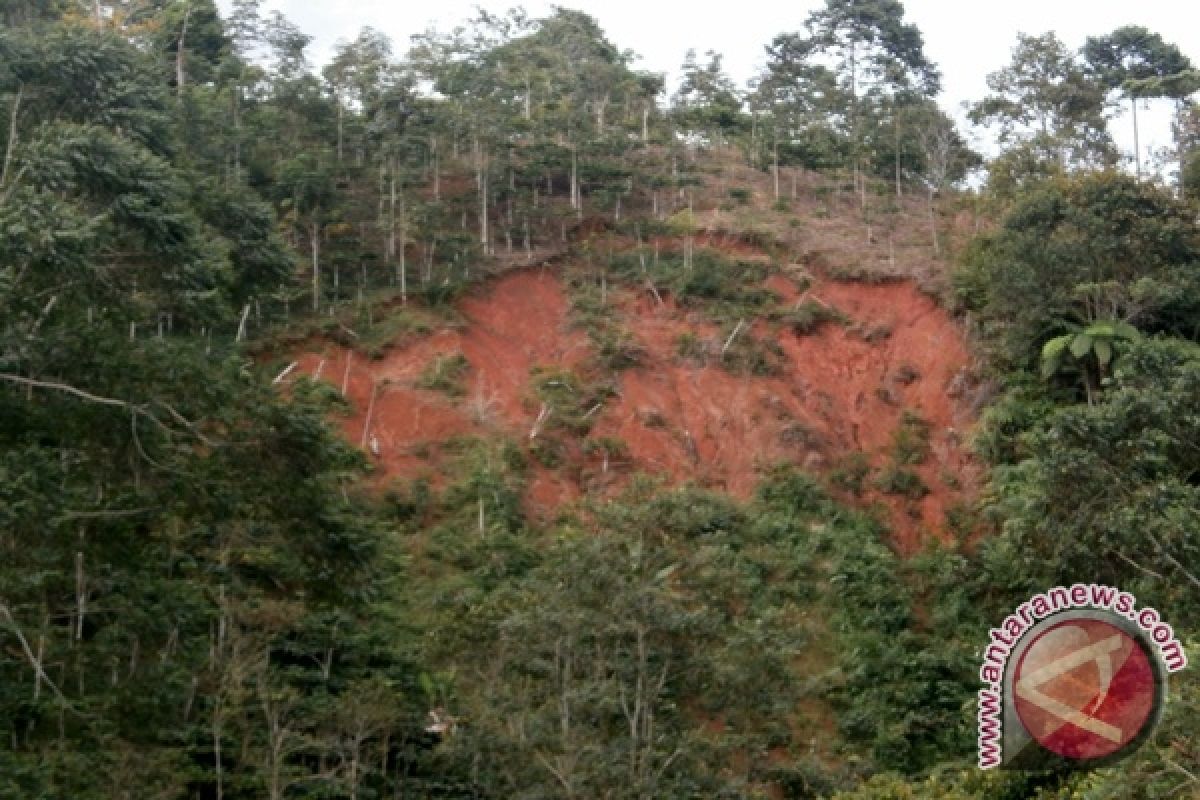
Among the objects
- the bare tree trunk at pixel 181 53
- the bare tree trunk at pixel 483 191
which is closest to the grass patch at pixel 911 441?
the bare tree trunk at pixel 483 191

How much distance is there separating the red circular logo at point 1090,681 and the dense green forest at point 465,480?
16.9 inches

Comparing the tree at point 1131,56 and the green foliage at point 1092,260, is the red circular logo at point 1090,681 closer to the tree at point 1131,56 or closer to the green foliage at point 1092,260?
the green foliage at point 1092,260

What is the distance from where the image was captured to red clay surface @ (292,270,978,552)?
2556 cm

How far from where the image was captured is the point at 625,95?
3694 centimetres

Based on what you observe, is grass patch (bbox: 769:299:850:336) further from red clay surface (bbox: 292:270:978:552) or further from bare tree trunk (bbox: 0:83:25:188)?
bare tree trunk (bbox: 0:83:25:188)

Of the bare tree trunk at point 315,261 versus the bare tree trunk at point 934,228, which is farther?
the bare tree trunk at point 934,228

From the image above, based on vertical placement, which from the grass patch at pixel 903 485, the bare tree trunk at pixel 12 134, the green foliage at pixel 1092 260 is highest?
the bare tree trunk at pixel 12 134

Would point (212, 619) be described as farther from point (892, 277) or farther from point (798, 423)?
point (892, 277)

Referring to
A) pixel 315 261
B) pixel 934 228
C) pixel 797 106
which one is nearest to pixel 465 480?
pixel 315 261

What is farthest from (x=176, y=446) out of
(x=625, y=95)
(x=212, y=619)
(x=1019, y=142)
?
(x=625, y=95)

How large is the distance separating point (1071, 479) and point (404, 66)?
20.7m

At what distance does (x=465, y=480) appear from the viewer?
24.7 meters

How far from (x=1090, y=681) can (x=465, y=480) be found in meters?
14.4

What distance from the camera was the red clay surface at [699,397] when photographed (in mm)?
25562
